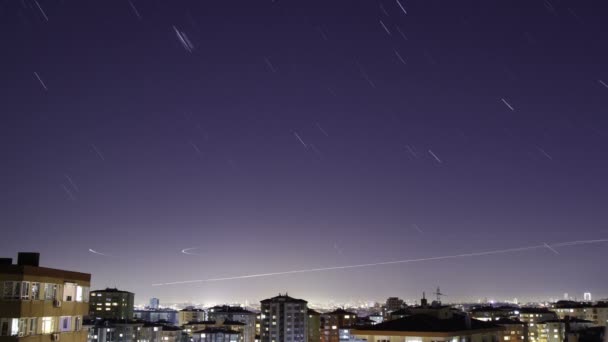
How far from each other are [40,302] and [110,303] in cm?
14360

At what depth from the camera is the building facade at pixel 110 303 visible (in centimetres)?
16138

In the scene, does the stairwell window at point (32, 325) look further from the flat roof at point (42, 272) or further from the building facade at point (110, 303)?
the building facade at point (110, 303)

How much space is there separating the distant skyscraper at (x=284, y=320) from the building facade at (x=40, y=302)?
4604 inches

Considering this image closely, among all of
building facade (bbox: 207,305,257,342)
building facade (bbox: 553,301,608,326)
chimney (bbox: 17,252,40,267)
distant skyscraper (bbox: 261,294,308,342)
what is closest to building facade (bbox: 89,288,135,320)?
building facade (bbox: 207,305,257,342)

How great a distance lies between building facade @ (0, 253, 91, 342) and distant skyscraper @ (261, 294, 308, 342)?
116950 mm

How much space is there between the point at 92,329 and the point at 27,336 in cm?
9386

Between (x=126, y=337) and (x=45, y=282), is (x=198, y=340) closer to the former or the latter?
(x=126, y=337)

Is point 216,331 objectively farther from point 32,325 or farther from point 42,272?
point 32,325

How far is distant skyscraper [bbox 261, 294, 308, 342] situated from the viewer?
145625 mm

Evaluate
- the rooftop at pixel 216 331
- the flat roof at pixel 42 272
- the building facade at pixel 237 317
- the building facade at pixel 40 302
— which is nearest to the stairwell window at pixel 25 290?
the building facade at pixel 40 302

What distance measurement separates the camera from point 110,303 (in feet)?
534

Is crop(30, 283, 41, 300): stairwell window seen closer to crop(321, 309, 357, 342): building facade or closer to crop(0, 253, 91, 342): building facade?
crop(0, 253, 91, 342): building facade

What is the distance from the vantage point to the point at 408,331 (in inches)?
1455

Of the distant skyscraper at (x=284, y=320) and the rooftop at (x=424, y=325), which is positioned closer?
the rooftop at (x=424, y=325)
